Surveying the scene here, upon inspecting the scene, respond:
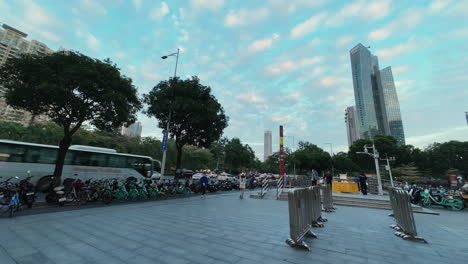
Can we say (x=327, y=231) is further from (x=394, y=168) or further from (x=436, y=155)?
(x=436, y=155)

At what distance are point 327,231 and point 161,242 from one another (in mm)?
4325

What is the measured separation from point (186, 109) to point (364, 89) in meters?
81.0

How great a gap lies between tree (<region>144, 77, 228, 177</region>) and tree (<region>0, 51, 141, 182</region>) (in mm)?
4777

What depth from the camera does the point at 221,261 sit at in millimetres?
3119

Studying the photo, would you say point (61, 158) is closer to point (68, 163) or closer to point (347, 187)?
point (68, 163)

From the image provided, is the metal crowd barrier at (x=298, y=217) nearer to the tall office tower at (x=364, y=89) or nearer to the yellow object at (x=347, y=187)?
the yellow object at (x=347, y=187)

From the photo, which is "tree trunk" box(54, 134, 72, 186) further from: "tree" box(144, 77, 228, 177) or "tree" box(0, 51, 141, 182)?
"tree" box(144, 77, 228, 177)

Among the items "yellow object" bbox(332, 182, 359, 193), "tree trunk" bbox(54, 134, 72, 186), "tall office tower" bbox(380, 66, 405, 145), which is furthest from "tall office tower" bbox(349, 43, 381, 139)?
"tree trunk" bbox(54, 134, 72, 186)

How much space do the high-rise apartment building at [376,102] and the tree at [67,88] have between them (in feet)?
240

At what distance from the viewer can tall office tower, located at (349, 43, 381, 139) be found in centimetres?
6604

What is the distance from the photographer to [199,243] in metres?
3.95

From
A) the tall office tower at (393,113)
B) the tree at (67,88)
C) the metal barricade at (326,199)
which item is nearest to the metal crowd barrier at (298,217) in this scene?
the metal barricade at (326,199)

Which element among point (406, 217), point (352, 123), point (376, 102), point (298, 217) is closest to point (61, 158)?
point (298, 217)

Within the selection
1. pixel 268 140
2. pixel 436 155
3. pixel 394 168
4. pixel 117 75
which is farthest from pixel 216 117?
pixel 268 140
